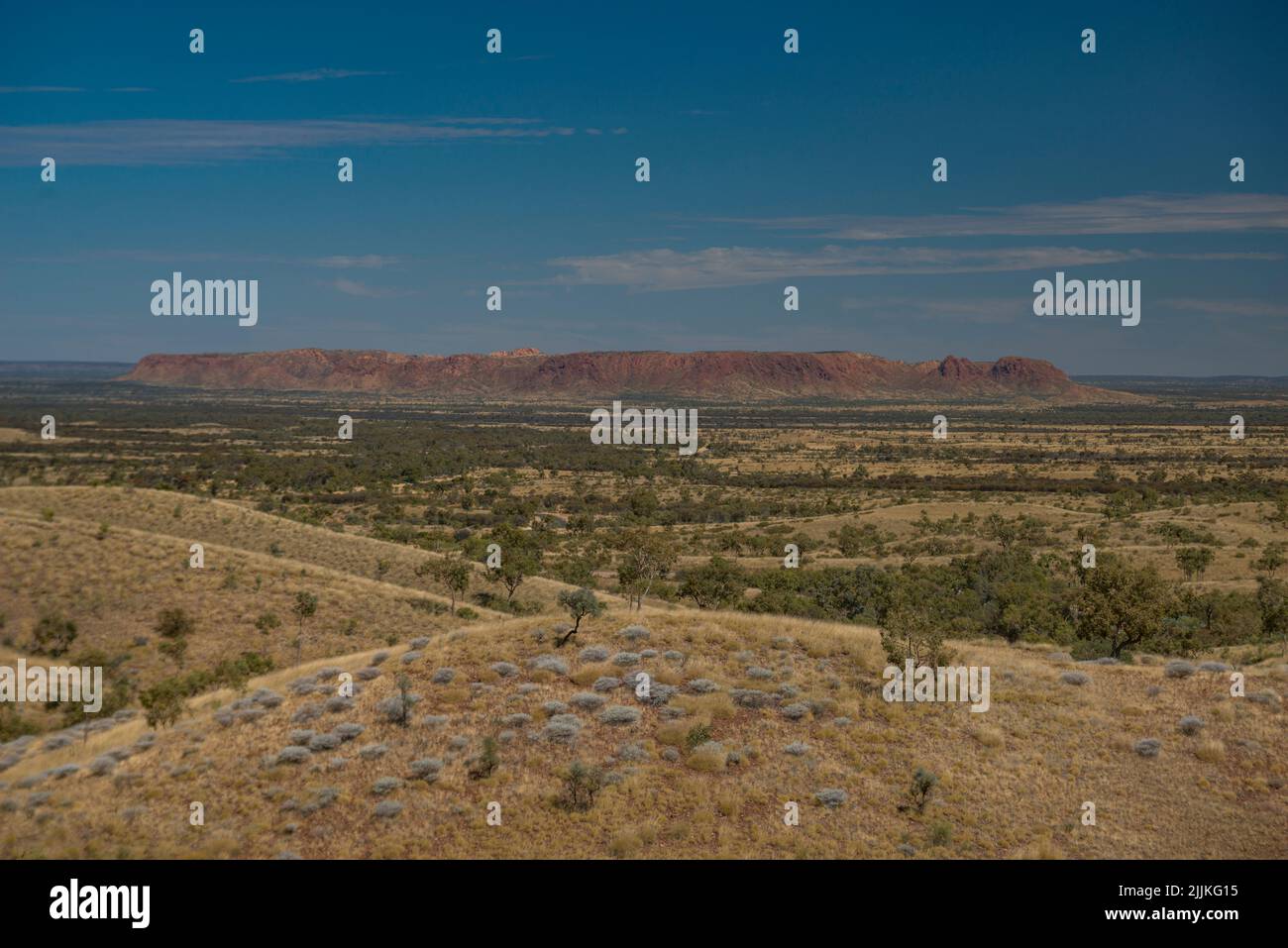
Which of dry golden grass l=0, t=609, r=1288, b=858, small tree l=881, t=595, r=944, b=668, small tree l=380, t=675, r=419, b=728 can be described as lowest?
dry golden grass l=0, t=609, r=1288, b=858

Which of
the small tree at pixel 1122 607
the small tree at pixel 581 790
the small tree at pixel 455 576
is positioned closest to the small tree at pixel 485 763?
the small tree at pixel 581 790

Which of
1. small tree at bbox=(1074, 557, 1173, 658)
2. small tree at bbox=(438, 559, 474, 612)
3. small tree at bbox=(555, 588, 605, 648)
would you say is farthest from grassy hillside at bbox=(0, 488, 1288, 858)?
small tree at bbox=(438, 559, 474, 612)

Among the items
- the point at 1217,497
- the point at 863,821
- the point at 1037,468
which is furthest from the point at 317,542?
the point at 1037,468

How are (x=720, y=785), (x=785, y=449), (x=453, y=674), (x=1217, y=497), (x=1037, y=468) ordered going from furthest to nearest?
(x=785, y=449) < (x=1037, y=468) < (x=1217, y=497) < (x=453, y=674) < (x=720, y=785)

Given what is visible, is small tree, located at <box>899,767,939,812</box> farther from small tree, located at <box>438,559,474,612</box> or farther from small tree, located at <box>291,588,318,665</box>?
small tree, located at <box>291,588,318,665</box>

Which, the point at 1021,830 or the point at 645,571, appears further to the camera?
the point at 645,571

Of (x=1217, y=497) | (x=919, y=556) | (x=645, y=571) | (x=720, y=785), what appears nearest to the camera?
(x=720, y=785)

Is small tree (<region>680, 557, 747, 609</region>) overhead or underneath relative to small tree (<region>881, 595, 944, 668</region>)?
underneath

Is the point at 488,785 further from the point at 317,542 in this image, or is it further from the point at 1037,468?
the point at 1037,468

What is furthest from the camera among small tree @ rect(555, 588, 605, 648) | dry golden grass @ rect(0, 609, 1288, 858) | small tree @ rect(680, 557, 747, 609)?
small tree @ rect(680, 557, 747, 609)
